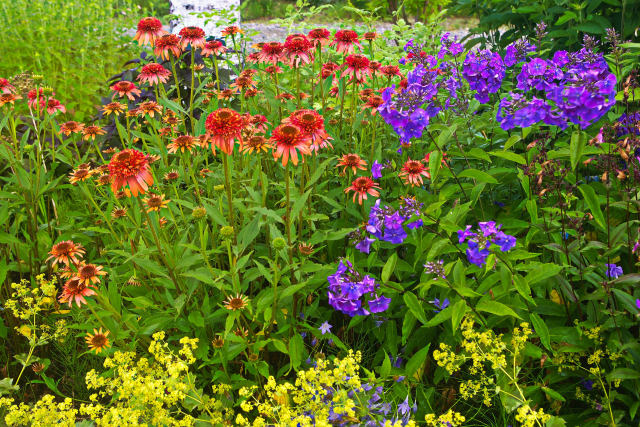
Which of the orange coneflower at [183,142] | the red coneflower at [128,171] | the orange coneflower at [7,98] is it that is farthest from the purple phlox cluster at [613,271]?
the orange coneflower at [7,98]

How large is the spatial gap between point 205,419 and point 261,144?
102 centimetres

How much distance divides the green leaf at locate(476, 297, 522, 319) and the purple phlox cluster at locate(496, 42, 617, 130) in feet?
2.15

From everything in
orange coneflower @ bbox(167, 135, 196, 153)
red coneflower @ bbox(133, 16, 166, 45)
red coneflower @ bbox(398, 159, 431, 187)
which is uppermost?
red coneflower @ bbox(133, 16, 166, 45)

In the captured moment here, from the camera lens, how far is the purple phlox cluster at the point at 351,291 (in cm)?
174

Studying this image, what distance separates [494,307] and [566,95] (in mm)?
751

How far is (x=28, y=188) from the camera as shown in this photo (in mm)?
2459

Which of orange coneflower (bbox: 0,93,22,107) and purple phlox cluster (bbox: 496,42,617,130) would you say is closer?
purple phlox cluster (bbox: 496,42,617,130)

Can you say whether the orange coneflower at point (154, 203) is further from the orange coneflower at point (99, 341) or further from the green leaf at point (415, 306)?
the green leaf at point (415, 306)

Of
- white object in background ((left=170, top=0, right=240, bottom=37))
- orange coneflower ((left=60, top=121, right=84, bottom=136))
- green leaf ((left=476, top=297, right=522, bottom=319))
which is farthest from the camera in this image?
white object in background ((left=170, top=0, right=240, bottom=37))

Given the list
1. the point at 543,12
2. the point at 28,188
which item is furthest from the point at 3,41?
the point at 543,12

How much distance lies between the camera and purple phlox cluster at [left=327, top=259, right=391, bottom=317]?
174cm

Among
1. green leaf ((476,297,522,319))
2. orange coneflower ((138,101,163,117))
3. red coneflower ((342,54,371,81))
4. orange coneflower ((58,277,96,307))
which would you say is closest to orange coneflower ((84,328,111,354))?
orange coneflower ((58,277,96,307))

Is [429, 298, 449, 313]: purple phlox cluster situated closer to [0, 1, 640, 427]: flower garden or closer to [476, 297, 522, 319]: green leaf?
[0, 1, 640, 427]: flower garden

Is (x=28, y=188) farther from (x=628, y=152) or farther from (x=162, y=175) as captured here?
(x=628, y=152)
